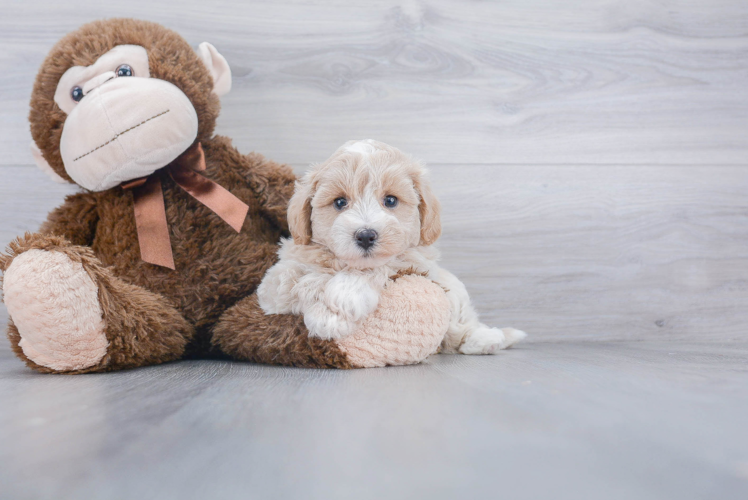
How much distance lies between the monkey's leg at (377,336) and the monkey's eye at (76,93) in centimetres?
53

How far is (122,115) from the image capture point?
912 millimetres

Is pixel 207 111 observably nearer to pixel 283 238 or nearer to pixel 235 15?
pixel 283 238

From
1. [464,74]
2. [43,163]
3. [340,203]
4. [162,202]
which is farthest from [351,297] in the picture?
[464,74]

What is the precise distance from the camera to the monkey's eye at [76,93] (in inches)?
38.0

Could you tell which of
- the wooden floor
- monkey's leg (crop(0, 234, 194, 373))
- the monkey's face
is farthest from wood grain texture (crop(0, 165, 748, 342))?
monkey's leg (crop(0, 234, 194, 373))

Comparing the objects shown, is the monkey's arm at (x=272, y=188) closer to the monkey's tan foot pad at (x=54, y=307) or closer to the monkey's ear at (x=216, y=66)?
the monkey's ear at (x=216, y=66)

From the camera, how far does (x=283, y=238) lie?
1.09m

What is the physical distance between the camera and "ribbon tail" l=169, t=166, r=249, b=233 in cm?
102

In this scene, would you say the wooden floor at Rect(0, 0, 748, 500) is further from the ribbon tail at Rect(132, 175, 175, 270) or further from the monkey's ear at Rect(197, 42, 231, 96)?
the ribbon tail at Rect(132, 175, 175, 270)

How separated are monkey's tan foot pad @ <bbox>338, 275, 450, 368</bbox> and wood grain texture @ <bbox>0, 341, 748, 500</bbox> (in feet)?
0.23

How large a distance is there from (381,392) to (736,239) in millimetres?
1271

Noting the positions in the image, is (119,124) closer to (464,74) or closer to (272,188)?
(272,188)

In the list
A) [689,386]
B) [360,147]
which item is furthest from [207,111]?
[689,386]

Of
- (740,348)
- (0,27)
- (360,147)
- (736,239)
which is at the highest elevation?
(0,27)
